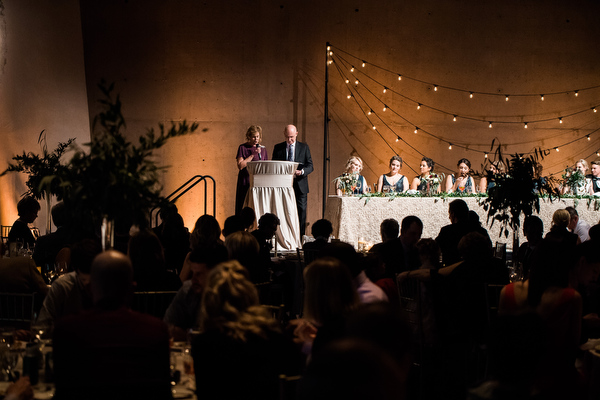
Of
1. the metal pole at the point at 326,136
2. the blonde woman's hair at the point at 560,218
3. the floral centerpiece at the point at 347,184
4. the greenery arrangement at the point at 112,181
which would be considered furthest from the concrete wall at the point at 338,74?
the greenery arrangement at the point at 112,181

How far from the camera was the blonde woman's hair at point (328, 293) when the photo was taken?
2629mm

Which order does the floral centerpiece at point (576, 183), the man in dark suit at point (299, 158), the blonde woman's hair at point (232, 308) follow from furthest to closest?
the man in dark suit at point (299, 158) < the floral centerpiece at point (576, 183) < the blonde woman's hair at point (232, 308)

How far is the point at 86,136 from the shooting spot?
1153cm

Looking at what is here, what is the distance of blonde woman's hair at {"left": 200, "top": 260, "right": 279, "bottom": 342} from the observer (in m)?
2.29

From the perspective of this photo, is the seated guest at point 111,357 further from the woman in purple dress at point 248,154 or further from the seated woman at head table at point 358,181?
the woman in purple dress at point 248,154

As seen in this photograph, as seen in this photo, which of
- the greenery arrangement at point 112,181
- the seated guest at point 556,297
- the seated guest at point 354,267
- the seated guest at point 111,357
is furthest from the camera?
the seated guest at point 354,267

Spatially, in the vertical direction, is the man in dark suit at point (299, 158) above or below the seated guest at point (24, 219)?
above

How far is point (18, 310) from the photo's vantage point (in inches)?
169

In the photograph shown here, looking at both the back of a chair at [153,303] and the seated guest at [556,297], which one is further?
the back of a chair at [153,303]

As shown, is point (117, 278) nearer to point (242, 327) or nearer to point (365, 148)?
point (242, 327)

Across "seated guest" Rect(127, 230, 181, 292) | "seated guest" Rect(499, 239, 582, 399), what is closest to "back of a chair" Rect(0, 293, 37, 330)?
"seated guest" Rect(127, 230, 181, 292)

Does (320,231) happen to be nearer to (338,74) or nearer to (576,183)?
(576,183)

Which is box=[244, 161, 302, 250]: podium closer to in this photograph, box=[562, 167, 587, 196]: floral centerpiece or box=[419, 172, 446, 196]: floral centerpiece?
box=[419, 172, 446, 196]: floral centerpiece

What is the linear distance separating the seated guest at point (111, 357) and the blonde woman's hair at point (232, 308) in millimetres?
176
